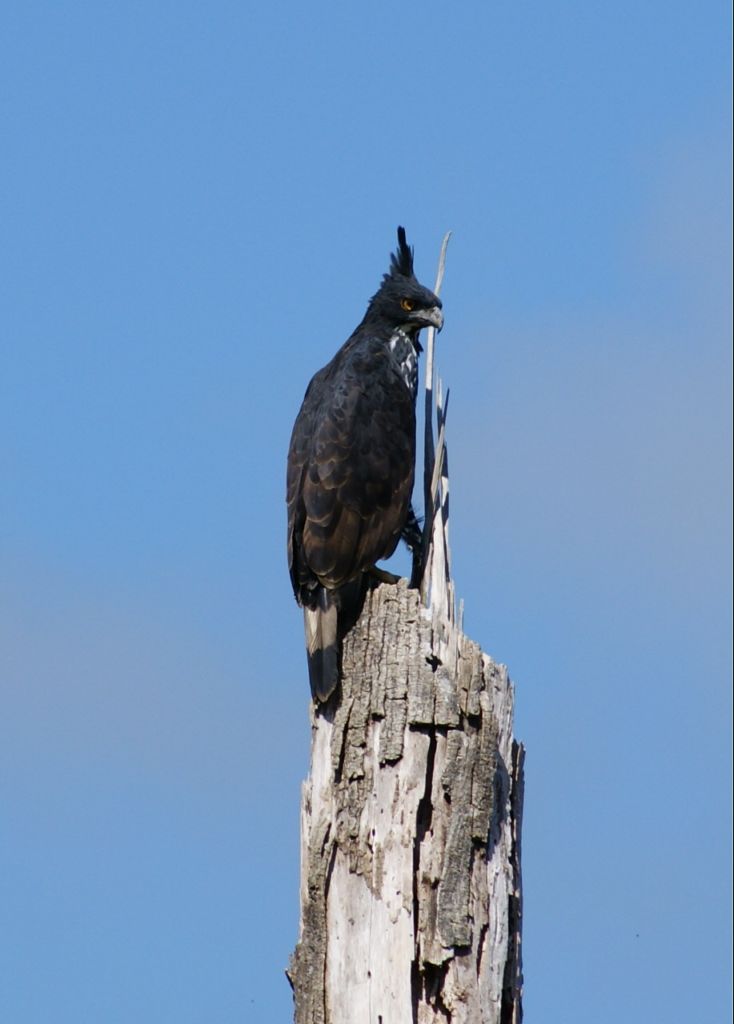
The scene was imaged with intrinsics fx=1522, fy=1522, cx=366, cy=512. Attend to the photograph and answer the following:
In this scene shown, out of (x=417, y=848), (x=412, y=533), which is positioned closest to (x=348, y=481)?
(x=412, y=533)

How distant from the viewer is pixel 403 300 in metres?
9.45

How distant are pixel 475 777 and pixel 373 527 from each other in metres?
2.20

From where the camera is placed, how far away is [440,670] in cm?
663

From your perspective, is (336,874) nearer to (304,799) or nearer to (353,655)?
(304,799)

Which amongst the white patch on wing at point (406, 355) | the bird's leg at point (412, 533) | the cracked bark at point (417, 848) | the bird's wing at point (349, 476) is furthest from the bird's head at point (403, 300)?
the cracked bark at point (417, 848)

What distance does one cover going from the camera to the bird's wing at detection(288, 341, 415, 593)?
26.8 ft

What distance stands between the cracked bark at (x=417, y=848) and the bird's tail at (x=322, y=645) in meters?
0.28

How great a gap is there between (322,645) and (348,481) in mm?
1275

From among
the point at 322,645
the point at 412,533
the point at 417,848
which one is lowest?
the point at 417,848

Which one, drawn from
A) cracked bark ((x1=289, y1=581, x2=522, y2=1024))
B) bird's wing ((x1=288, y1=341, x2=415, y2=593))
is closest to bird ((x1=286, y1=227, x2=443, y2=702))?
bird's wing ((x1=288, y1=341, x2=415, y2=593))

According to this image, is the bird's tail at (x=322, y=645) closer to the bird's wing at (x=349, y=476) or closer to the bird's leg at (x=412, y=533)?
the bird's wing at (x=349, y=476)

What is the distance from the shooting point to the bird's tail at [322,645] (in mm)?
7105

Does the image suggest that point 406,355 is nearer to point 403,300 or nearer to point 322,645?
point 403,300

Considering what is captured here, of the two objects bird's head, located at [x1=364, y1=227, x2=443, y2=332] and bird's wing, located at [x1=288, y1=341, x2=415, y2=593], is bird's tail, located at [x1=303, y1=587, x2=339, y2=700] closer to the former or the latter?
bird's wing, located at [x1=288, y1=341, x2=415, y2=593]
